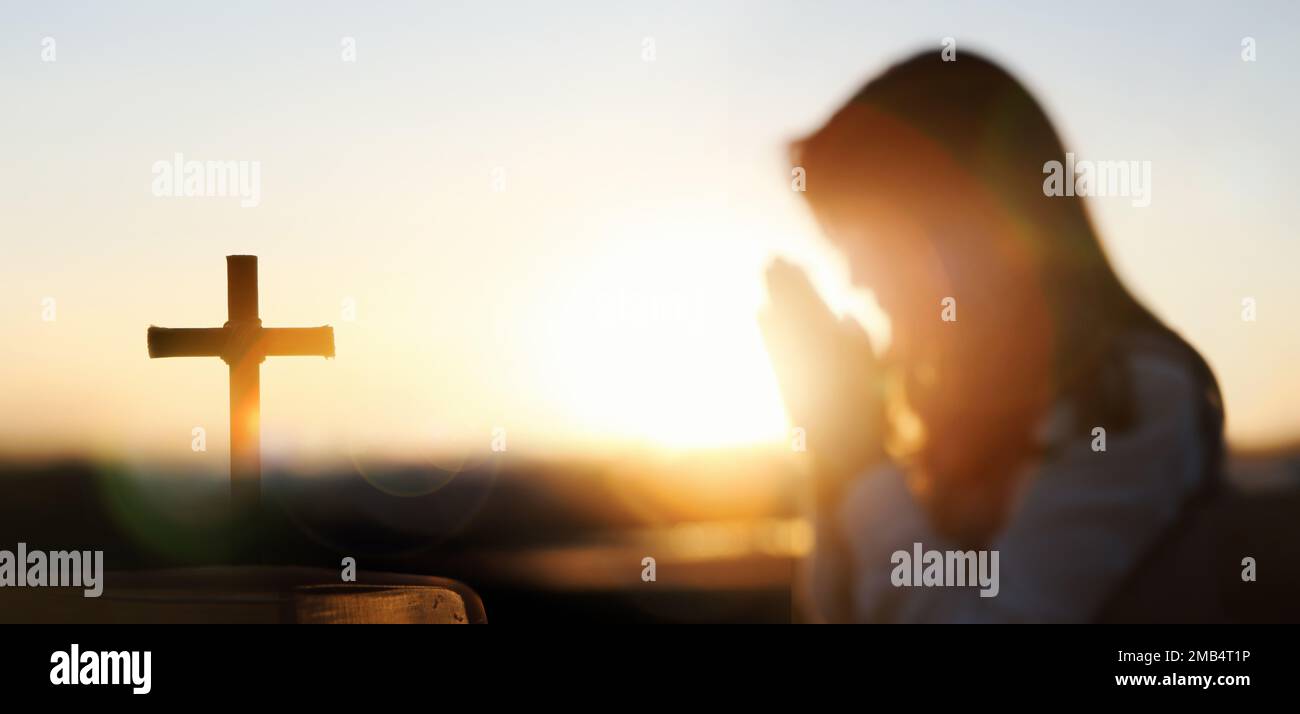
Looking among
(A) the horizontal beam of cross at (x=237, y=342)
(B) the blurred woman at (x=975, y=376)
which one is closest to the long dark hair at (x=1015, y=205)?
(B) the blurred woman at (x=975, y=376)

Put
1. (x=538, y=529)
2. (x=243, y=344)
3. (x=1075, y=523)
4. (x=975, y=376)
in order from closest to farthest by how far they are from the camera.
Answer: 1. (x=1075, y=523)
2. (x=975, y=376)
3. (x=243, y=344)
4. (x=538, y=529)

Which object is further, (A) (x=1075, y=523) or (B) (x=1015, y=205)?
(B) (x=1015, y=205)

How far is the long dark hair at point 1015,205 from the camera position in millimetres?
2859

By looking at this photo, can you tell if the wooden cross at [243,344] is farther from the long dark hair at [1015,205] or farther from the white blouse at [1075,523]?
the white blouse at [1075,523]

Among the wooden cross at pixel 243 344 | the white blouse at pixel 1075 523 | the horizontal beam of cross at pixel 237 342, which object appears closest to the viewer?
the white blouse at pixel 1075 523

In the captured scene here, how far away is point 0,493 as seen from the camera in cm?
4938

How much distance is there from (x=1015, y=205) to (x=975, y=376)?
44 cm

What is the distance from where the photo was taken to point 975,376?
3.10 meters

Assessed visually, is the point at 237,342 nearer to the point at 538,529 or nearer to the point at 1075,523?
the point at 1075,523

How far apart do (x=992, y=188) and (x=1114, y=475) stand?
2.57ft

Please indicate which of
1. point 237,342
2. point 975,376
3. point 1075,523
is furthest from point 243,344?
point 1075,523

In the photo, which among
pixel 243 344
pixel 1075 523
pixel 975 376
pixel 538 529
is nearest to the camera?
pixel 1075 523

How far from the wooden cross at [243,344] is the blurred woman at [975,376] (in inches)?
85.9

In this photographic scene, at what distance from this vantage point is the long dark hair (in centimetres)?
286
